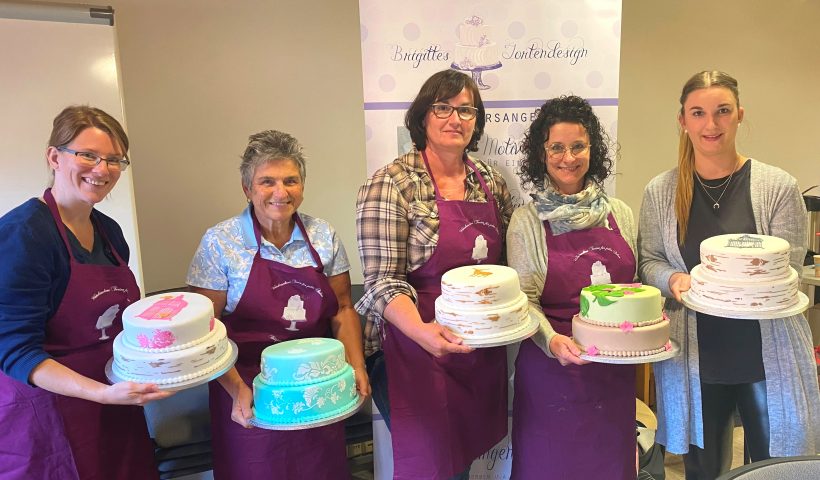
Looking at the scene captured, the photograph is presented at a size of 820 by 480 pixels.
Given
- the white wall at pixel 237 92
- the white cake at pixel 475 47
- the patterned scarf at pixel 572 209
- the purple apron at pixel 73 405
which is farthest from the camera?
the white wall at pixel 237 92

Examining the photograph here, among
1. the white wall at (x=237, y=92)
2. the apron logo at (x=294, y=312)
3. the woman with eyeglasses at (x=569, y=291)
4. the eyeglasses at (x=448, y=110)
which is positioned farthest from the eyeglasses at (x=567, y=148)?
the white wall at (x=237, y=92)

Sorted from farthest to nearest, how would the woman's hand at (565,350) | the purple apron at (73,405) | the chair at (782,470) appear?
the woman's hand at (565,350), the purple apron at (73,405), the chair at (782,470)

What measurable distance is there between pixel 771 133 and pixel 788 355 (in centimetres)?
264

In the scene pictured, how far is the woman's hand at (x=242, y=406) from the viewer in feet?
4.76

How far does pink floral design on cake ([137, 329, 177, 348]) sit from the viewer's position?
1.28 m

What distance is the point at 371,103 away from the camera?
2.04 metres

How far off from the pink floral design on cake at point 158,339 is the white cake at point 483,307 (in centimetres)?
66

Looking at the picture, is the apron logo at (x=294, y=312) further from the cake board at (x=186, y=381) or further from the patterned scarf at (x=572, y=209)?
the patterned scarf at (x=572, y=209)

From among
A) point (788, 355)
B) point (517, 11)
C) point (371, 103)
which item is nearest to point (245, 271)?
point (371, 103)

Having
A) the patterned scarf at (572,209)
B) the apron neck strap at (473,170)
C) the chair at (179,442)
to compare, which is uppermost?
the apron neck strap at (473,170)

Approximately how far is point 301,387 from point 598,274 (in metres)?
0.89

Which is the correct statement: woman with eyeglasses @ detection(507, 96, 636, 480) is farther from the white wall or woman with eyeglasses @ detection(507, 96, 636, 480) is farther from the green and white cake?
the white wall

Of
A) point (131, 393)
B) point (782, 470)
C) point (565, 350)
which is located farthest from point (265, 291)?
point (782, 470)

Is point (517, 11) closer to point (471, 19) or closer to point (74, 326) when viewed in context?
point (471, 19)
